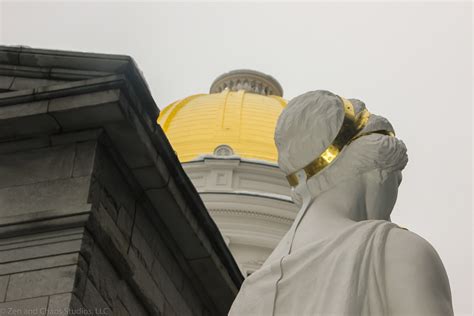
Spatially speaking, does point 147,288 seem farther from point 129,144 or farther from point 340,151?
point 340,151

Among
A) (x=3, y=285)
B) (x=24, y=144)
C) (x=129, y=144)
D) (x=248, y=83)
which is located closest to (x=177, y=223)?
(x=129, y=144)

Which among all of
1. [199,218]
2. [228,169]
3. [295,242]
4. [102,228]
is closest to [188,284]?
[199,218]

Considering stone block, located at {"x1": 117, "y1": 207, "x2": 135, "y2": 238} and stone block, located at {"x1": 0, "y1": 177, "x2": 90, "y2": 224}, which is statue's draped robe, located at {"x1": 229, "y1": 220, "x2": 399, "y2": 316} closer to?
stone block, located at {"x1": 0, "y1": 177, "x2": 90, "y2": 224}

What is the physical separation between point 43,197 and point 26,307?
122 centimetres

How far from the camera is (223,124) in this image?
3578cm

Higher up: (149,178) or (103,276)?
(149,178)

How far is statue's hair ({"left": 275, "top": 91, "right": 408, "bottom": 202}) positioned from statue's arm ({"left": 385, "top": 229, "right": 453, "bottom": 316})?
1.77 feet

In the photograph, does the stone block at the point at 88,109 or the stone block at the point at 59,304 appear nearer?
the stone block at the point at 59,304

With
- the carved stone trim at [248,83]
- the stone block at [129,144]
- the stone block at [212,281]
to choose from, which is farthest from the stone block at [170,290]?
the carved stone trim at [248,83]

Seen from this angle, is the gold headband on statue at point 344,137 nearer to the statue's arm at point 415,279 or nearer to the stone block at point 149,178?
the statue's arm at point 415,279

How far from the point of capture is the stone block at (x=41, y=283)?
26.8 feet

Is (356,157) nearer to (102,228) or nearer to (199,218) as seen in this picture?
(102,228)

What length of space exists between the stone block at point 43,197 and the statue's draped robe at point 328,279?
476 cm

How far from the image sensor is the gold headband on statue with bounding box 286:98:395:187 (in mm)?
4469
